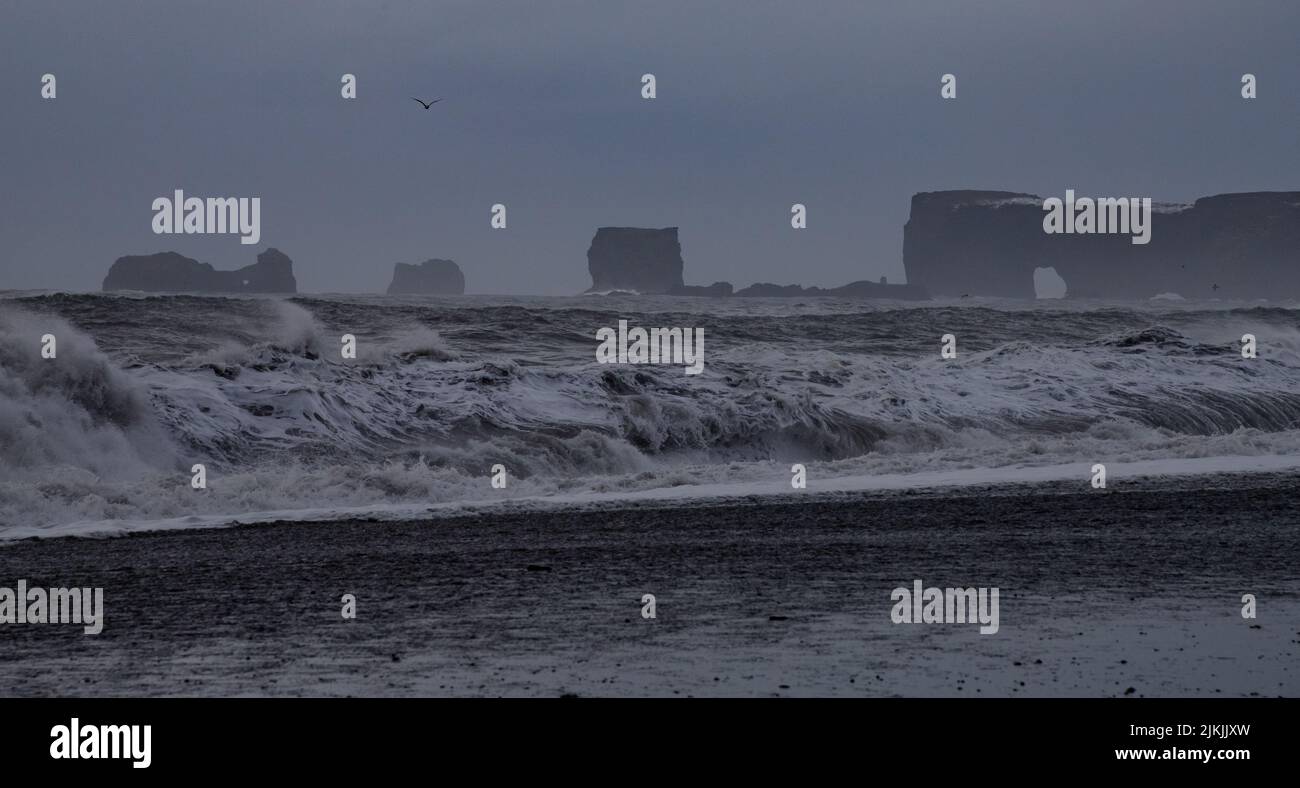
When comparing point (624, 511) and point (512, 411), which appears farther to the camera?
point (512, 411)

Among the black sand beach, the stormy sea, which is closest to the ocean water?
the stormy sea

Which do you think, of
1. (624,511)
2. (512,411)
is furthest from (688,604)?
(512,411)

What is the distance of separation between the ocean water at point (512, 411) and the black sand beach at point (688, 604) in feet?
7.58

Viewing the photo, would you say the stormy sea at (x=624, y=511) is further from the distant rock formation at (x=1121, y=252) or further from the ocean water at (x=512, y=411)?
the distant rock formation at (x=1121, y=252)

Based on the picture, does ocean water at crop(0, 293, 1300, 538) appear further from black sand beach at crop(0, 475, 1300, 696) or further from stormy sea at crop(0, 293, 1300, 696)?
black sand beach at crop(0, 475, 1300, 696)

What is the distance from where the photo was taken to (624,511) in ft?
48.7

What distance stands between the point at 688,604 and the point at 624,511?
5.48 meters

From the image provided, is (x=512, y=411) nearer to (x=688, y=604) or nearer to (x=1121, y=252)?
(x=688, y=604)

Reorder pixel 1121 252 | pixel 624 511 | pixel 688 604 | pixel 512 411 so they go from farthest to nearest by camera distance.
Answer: pixel 1121 252, pixel 512 411, pixel 624 511, pixel 688 604

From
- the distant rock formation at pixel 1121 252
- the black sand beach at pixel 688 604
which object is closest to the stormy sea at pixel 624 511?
the black sand beach at pixel 688 604

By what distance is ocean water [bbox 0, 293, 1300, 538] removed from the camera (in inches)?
650

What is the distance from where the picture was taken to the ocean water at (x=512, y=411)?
1650 centimetres
